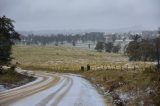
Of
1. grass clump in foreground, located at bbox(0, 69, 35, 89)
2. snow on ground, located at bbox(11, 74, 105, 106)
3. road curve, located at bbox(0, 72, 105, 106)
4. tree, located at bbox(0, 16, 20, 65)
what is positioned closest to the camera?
snow on ground, located at bbox(11, 74, 105, 106)

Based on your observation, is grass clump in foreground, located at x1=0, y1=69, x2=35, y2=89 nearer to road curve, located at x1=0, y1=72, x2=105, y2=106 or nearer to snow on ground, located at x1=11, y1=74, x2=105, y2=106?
road curve, located at x1=0, y1=72, x2=105, y2=106

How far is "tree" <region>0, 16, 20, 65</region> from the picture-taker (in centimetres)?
5740

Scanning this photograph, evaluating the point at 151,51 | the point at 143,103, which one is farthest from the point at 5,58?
the point at 151,51

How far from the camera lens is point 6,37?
61.0m

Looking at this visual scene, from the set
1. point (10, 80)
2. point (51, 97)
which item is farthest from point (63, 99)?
point (10, 80)

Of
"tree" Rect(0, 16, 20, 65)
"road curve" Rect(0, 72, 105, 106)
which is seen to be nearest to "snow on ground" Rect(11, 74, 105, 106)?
"road curve" Rect(0, 72, 105, 106)

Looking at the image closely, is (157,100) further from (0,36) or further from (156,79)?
(0,36)

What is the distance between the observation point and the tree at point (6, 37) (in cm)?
A: 5740

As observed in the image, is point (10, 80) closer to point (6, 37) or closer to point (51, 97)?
point (6, 37)

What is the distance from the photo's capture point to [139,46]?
158 m

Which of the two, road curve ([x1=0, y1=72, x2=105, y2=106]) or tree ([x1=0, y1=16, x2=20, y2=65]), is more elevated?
tree ([x1=0, y1=16, x2=20, y2=65])

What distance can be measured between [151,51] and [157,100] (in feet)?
439

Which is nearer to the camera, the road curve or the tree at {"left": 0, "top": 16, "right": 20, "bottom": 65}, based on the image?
the road curve

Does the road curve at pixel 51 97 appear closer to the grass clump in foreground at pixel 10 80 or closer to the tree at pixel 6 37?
the grass clump in foreground at pixel 10 80
